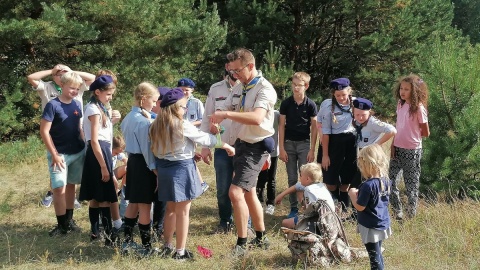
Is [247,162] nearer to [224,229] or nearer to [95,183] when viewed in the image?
[224,229]

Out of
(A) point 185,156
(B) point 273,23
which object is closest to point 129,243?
(A) point 185,156

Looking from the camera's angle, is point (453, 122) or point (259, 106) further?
point (453, 122)

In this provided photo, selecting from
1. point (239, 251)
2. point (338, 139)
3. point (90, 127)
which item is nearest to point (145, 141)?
point (90, 127)

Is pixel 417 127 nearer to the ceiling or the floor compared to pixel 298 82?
nearer to the floor

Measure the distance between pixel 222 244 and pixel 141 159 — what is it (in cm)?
114

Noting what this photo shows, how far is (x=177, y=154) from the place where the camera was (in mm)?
4059

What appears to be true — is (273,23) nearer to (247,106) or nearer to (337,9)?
(337,9)

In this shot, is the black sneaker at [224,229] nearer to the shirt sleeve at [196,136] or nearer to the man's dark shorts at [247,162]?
the man's dark shorts at [247,162]

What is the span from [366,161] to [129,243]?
7.24ft

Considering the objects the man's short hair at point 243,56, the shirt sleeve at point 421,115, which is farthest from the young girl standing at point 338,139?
the man's short hair at point 243,56

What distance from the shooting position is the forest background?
569cm

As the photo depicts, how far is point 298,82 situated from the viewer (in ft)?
17.4

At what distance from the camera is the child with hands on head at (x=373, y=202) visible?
Answer: 363 centimetres

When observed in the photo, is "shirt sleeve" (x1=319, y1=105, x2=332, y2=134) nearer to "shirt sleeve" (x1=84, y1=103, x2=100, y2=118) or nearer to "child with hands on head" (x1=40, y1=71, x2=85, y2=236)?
"shirt sleeve" (x1=84, y1=103, x2=100, y2=118)
